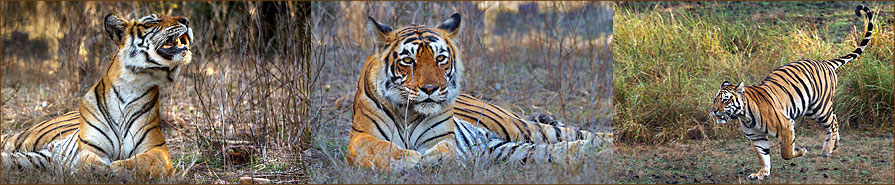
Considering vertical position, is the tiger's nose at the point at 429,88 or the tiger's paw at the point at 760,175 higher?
the tiger's nose at the point at 429,88

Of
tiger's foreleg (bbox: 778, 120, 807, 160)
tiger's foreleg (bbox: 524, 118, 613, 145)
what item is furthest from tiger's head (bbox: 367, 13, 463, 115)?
tiger's foreleg (bbox: 778, 120, 807, 160)

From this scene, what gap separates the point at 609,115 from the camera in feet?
20.9

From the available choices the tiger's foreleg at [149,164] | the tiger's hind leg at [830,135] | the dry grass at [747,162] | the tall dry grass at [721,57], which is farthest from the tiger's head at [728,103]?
the tiger's foreleg at [149,164]

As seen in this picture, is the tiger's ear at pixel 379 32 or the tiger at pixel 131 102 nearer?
the tiger at pixel 131 102

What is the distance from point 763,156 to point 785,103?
1.18ft

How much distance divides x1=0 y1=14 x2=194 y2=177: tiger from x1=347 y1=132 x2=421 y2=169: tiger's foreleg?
1012 mm

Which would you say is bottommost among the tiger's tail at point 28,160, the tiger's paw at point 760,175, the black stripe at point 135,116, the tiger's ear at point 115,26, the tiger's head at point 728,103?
the tiger's paw at point 760,175

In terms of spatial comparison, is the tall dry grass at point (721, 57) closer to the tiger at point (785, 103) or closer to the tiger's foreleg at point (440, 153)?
the tiger at point (785, 103)

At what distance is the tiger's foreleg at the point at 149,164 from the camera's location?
3.85 metres

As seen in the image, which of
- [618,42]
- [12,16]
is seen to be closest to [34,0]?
[12,16]

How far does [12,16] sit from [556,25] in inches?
236

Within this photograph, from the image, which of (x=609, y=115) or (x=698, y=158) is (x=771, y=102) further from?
(x=609, y=115)

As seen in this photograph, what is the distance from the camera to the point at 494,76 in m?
8.02

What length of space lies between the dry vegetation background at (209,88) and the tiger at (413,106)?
821 millimetres
